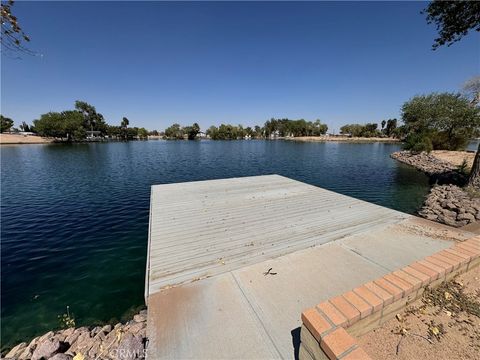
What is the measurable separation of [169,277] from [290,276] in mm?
1748

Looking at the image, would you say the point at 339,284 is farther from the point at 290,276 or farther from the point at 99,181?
the point at 99,181

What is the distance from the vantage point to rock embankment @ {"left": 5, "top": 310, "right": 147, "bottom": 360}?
6.88 ft

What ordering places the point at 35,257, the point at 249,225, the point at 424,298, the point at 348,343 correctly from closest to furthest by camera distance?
the point at 348,343 < the point at 424,298 < the point at 249,225 < the point at 35,257

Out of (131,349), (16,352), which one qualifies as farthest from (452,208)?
(16,352)

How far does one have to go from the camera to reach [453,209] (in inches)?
257

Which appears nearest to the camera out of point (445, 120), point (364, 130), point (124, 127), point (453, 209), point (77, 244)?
point (77, 244)

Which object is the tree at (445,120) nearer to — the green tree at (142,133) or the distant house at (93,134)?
the distant house at (93,134)

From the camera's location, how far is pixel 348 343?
4.27 feet

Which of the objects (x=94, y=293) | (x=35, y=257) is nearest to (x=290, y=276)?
(x=94, y=293)

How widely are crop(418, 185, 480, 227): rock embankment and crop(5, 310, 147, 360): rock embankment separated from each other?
7.97 meters

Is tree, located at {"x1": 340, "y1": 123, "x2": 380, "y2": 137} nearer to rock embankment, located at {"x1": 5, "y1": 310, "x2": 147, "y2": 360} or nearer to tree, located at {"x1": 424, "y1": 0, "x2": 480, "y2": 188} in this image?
tree, located at {"x1": 424, "y1": 0, "x2": 480, "y2": 188}

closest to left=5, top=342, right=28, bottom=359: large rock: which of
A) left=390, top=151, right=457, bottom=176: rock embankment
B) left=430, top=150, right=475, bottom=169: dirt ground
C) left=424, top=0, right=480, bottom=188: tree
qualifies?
left=424, top=0, right=480, bottom=188: tree

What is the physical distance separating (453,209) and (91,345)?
30.8 ft

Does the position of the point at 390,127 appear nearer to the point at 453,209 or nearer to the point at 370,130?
the point at 370,130
